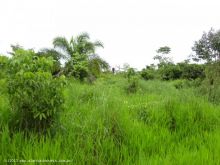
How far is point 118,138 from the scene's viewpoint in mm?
2963

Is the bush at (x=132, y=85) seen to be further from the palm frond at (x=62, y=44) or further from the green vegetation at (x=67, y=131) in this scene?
the palm frond at (x=62, y=44)

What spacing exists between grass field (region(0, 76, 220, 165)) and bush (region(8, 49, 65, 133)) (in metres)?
0.13

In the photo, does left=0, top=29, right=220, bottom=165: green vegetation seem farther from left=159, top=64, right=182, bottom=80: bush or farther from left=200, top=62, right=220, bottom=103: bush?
left=159, top=64, right=182, bottom=80: bush

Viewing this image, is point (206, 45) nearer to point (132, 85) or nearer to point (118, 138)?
point (132, 85)

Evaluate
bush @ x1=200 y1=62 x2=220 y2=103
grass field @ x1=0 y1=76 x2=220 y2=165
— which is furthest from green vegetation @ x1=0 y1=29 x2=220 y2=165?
bush @ x1=200 y1=62 x2=220 y2=103

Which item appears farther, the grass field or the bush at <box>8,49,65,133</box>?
the bush at <box>8,49,65,133</box>

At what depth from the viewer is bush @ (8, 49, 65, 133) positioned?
2621mm

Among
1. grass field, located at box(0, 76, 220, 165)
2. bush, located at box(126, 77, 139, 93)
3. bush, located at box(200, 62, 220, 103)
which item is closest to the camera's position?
grass field, located at box(0, 76, 220, 165)

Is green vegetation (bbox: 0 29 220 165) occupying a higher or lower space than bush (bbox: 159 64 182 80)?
lower

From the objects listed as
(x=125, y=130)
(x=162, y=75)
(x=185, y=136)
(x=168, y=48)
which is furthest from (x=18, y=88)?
(x=168, y=48)

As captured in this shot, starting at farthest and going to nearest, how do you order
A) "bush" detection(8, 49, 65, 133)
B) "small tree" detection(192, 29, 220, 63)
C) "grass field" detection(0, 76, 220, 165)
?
"small tree" detection(192, 29, 220, 63)
"bush" detection(8, 49, 65, 133)
"grass field" detection(0, 76, 220, 165)

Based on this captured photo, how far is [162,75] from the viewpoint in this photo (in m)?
18.3

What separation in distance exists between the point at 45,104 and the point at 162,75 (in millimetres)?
16235

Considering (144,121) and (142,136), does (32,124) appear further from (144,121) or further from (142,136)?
(144,121)
